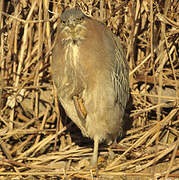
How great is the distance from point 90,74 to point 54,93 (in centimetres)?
82

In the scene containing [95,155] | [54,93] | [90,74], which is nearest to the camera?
[90,74]

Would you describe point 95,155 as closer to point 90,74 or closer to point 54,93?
point 54,93

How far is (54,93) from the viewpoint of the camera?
12.3 ft

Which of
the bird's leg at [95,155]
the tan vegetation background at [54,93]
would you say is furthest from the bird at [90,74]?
the tan vegetation background at [54,93]

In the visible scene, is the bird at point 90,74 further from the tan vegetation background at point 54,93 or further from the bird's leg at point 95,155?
the tan vegetation background at point 54,93

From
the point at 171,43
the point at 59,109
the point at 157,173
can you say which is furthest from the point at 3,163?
the point at 171,43

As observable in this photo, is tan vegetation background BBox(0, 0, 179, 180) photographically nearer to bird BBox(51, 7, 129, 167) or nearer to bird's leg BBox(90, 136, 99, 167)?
bird's leg BBox(90, 136, 99, 167)

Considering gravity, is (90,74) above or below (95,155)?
above

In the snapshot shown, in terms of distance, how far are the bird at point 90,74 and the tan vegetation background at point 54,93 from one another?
31cm

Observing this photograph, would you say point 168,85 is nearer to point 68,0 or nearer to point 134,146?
point 134,146

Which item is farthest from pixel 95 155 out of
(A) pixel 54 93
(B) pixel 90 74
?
(B) pixel 90 74

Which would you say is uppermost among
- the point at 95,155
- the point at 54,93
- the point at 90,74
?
the point at 90,74

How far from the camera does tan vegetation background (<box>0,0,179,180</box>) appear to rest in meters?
3.53

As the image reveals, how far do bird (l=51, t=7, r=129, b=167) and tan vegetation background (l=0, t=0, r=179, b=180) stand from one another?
308 mm
